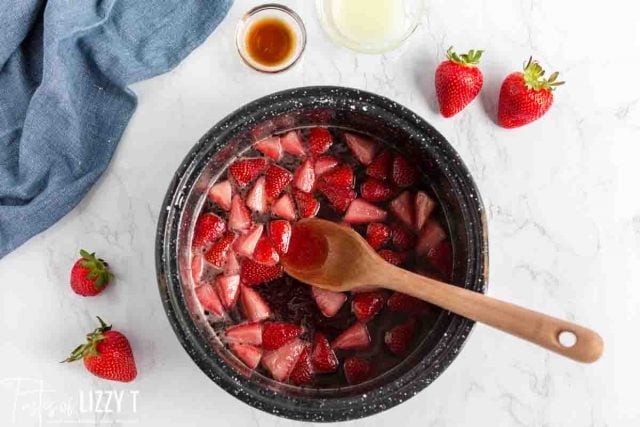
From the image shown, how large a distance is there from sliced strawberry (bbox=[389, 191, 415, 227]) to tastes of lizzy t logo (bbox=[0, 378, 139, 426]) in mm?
613

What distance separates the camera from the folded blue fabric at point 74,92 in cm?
155

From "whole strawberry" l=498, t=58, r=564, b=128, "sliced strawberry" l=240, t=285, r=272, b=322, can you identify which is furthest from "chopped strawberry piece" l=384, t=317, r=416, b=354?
"whole strawberry" l=498, t=58, r=564, b=128

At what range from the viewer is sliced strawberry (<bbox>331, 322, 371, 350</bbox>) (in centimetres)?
148

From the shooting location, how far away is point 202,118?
1.60 meters

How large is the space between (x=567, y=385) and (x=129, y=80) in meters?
1.03

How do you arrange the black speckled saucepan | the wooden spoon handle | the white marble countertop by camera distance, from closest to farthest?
the wooden spoon handle < the black speckled saucepan < the white marble countertop

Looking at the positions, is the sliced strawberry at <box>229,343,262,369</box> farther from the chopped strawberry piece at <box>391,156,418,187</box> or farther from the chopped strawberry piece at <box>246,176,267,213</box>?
the chopped strawberry piece at <box>391,156,418,187</box>

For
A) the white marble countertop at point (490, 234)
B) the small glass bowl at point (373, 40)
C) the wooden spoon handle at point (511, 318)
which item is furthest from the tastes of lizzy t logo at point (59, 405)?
the small glass bowl at point (373, 40)

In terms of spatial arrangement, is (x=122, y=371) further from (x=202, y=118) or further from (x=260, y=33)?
(x=260, y=33)

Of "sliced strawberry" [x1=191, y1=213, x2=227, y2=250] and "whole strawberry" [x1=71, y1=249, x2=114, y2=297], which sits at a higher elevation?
"sliced strawberry" [x1=191, y1=213, x2=227, y2=250]

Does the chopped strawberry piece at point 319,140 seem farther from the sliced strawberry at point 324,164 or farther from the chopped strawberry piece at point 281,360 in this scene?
the chopped strawberry piece at point 281,360

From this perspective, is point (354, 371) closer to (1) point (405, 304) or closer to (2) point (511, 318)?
(1) point (405, 304)

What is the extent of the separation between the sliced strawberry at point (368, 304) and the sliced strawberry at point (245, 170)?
30 cm

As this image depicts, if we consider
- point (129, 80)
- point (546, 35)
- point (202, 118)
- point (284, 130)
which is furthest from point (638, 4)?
point (129, 80)
